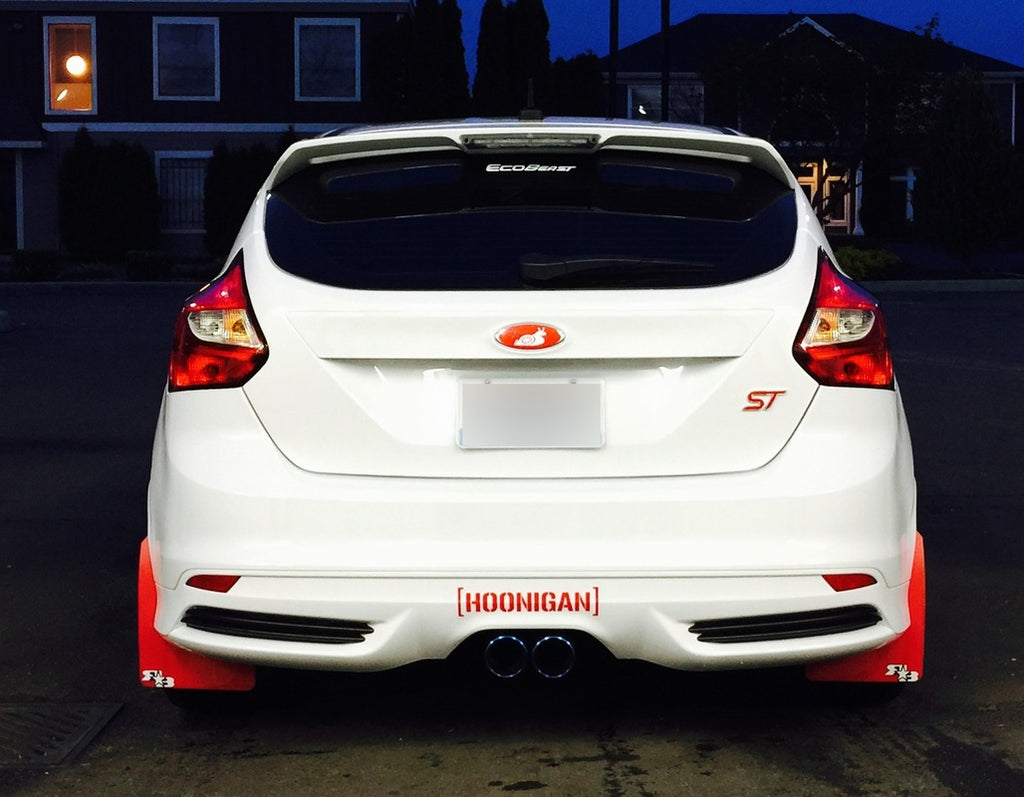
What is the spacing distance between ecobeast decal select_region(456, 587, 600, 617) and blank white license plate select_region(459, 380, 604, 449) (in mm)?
331

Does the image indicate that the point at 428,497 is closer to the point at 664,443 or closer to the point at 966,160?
the point at 664,443

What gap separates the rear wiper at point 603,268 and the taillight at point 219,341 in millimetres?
651

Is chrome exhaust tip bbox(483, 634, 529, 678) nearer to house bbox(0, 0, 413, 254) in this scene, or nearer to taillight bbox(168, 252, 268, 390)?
taillight bbox(168, 252, 268, 390)

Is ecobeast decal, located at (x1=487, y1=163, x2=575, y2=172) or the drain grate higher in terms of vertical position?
ecobeast decal, located at (x1=487, y1=163, x2=575, y2=172)

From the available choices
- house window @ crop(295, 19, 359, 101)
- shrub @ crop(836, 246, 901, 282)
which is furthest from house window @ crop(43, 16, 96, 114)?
shrub @ crop(836, 246, 901, 282)

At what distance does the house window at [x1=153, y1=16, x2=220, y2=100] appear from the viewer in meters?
40.1

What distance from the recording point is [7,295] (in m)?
28.7

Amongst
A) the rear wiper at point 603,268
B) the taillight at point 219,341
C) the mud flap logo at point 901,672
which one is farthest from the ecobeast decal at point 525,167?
the mud flap logo at point 901,672

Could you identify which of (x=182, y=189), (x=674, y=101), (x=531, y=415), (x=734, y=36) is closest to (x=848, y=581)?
(x=531, y=415)

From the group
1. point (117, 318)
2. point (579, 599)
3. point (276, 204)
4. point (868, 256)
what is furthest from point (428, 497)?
point (868, 256)

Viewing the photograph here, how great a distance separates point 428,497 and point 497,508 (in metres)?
0.16

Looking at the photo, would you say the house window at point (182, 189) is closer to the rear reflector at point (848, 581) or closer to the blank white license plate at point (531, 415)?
the blank white license plate at point (531, 415)

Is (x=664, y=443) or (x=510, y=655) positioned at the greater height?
(x=664, y=443)

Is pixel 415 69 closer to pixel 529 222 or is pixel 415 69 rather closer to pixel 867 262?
pixel 867 262
